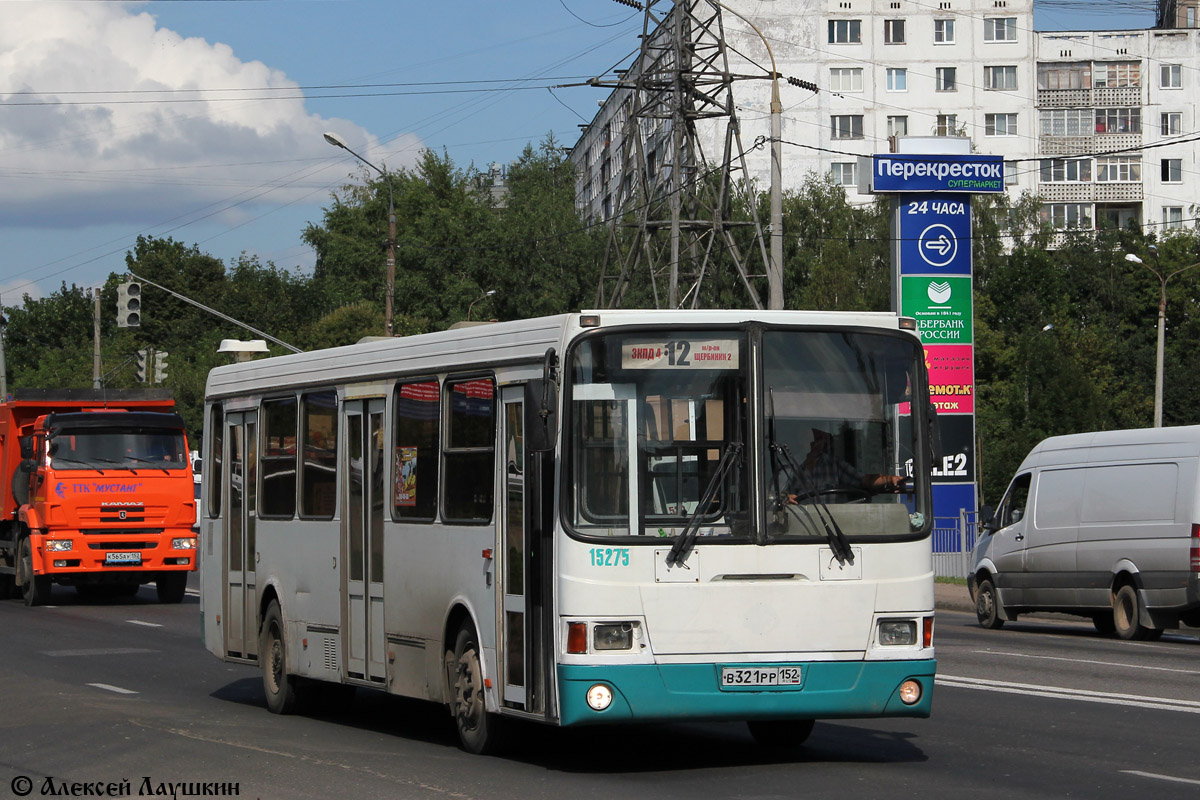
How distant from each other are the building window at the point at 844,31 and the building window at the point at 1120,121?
13.1 meters

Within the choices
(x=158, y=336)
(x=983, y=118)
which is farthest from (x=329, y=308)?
(x=983, y=118)

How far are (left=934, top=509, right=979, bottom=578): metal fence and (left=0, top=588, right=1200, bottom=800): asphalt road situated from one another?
1831 cm

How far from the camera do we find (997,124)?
282 feet

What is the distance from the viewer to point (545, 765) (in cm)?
987

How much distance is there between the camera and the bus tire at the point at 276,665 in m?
13.0

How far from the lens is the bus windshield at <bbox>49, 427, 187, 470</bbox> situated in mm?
26453

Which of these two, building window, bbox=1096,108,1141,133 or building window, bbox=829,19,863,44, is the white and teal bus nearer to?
building window, bbox=829,19,863,44

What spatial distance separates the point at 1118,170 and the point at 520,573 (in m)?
84.2

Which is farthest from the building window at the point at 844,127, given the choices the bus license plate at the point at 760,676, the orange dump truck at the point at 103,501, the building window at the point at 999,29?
the bus license plate at the point at 760,676

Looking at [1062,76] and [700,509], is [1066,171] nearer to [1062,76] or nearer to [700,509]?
[1062,76]

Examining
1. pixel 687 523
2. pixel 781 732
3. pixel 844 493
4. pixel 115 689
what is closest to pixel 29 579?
pixel 115 689

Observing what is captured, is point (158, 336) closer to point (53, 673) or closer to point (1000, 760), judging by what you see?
point (53, 673)

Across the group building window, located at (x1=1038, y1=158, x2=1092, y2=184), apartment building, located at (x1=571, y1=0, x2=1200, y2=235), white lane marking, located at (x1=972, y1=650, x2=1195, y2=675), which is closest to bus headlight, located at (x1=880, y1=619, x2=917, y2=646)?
white lane marking, located at (x1=972, y1=650, x2=1195, y2=675)

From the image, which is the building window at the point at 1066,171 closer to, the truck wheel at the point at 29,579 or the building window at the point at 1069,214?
the building window at the point at 1069,214
